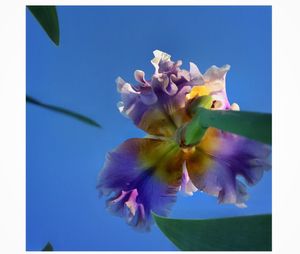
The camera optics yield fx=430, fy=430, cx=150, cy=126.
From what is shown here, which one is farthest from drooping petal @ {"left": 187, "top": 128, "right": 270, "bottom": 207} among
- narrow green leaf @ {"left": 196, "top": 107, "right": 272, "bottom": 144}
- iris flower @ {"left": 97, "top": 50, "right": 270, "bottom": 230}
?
narrow green leaf @ {"left": 196, "top": 107, "right": 272, "bottom": 144}

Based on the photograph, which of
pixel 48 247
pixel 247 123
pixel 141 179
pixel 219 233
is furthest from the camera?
pixel 48 247

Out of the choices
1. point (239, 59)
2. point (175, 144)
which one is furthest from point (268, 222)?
point (239, 59)

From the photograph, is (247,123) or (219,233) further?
(219,233)

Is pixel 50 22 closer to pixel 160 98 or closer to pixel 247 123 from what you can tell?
pixel 160 98

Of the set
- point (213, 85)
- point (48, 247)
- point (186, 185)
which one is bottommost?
point (48, 247)

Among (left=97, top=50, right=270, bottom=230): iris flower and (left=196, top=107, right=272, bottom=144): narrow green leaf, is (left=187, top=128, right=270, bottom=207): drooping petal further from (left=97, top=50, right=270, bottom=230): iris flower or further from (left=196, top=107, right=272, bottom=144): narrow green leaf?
(left=196, top=107, right=272, bottom=144): narrow green leaf

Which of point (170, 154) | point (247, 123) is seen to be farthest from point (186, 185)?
point (247, 123)

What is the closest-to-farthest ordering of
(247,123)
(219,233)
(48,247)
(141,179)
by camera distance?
(247,123) → (219,233) → (141,179) → (48,247)
